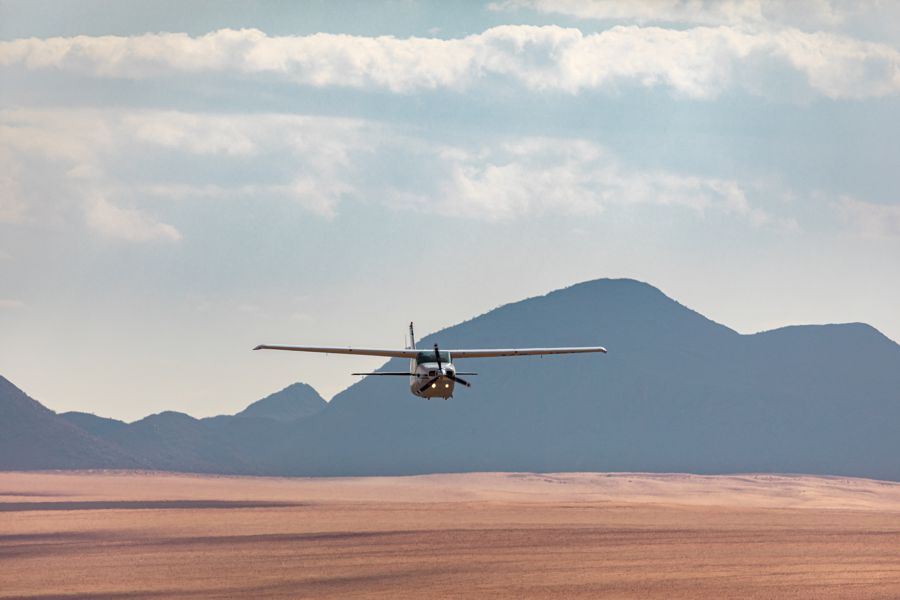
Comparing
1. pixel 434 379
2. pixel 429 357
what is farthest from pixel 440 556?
pixel 434 379

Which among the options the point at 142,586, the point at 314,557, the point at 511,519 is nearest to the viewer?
the point at 142,586

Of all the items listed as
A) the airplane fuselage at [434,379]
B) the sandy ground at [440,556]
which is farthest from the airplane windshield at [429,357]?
the sandy ground at [440,556]

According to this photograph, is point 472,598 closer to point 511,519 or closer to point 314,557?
point 314,557

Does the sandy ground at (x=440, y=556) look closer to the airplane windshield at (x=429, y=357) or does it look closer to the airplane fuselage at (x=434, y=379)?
the airplane fuselage at (x=434, y=379)

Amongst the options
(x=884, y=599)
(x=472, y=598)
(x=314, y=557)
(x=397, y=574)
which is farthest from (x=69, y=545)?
(x=884, y=599)

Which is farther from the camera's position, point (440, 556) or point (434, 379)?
point (440, 556)

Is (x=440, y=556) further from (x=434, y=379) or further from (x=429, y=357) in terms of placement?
(x=434, y=379)

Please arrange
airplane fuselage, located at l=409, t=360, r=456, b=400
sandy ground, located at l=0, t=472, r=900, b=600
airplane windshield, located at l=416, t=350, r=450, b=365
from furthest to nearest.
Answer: sandy ground, located at l=0, t=472, r=900, b=600
airplane windshield, located at l=416, t=350, r=450, b=365
airplane fuselage, located at l=409, t=360, r=456, b=400

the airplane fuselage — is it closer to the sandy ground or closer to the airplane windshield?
the airplane windshield

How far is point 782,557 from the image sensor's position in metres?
150

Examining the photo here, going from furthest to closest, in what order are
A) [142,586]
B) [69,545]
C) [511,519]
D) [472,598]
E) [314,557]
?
1. [511,519]
2. [69,545]
3. [314,557]
4. [142,586]
5. [472,598]

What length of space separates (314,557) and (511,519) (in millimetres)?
50931

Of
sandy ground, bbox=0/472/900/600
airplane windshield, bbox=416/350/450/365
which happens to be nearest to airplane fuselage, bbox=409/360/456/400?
airplane windshield, bbox=416/350/450/365

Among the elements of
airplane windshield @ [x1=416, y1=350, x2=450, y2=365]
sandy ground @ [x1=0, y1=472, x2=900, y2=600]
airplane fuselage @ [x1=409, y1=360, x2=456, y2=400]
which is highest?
airplane windshield @ [x1=416, y1=350, x2=450, y2=365]
